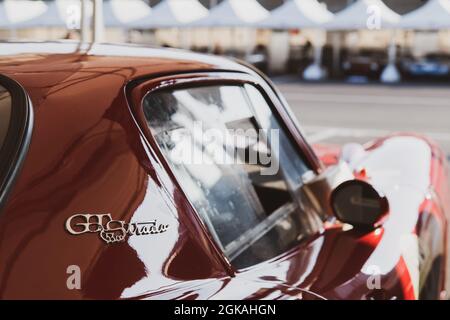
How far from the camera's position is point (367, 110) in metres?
14.0

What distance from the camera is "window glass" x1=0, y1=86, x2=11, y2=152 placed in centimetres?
132

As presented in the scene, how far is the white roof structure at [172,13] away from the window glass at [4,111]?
14477mm

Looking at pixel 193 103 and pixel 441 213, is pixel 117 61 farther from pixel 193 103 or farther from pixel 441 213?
pixel 441 213

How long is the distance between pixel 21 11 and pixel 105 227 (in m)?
7.72

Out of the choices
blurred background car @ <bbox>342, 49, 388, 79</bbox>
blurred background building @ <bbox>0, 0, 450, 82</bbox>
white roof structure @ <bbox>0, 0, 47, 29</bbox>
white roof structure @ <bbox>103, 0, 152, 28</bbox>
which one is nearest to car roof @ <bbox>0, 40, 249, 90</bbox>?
white roof structure @ <bbox>0, 0, 47, 29</bbox>

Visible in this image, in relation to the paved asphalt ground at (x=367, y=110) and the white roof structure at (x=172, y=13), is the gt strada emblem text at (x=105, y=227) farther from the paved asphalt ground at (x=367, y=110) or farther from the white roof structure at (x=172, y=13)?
the white roof structure at (x=172, y=13)

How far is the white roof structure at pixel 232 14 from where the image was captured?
655 inches

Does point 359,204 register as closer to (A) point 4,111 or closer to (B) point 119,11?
(A) point 4,111

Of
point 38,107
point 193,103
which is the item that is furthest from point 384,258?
point 38,107

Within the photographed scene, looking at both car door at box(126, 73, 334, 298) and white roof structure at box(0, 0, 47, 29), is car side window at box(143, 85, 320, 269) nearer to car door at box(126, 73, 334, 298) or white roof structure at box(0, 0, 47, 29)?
car door at box(126, 73, 334, 298)

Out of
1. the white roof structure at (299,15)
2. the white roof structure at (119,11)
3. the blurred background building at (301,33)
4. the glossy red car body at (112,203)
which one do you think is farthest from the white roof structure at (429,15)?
the glossy red car body at (112,203)

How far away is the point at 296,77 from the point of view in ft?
79.5

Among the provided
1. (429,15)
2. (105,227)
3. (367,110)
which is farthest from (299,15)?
(105,227)
